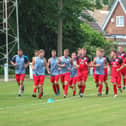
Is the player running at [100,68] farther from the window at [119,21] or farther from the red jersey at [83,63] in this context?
the window at [119,21]

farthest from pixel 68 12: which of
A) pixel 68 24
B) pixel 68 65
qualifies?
pixel 68 65

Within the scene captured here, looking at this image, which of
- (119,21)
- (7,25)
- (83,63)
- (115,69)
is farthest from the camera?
(119,21)

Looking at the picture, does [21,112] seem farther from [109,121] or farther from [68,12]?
[68,12]

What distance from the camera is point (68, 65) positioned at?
23594 mm

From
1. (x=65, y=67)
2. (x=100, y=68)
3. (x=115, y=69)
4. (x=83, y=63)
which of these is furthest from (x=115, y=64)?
(x=65, y=67)

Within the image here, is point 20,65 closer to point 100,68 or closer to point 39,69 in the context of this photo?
point 39,69

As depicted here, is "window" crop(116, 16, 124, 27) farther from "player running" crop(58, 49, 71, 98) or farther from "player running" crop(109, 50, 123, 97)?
"player running" crop(109, 50, 123, 97)

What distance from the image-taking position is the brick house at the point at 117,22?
3071 inches

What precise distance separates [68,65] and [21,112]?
8.09 metres

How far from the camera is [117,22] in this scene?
79750 mm

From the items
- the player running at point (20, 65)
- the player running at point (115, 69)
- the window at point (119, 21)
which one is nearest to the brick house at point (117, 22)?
the window at point (119, 21)

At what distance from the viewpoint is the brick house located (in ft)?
256

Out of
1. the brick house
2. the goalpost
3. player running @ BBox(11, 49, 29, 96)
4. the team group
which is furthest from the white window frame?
player running @ BBox(11, 49, 29, 96)

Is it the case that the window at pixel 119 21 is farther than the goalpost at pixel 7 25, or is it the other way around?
the window at pixel 119 21
